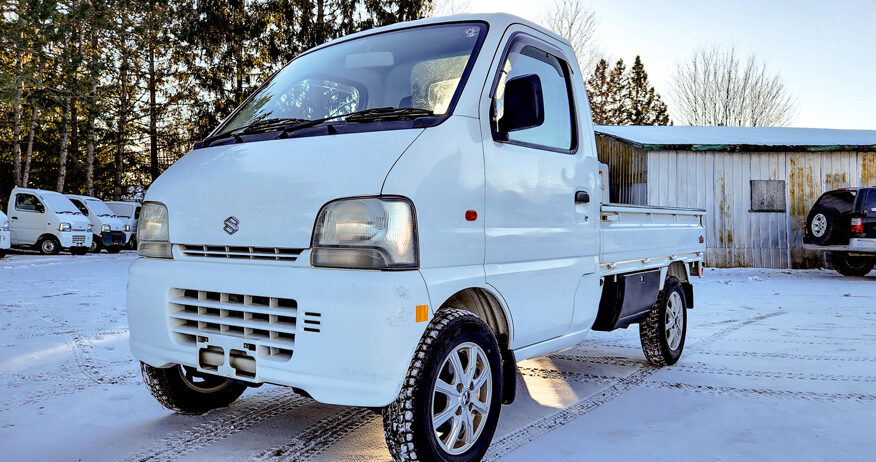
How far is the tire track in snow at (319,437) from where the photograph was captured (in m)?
3.23

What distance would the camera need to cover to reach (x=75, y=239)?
19.5m

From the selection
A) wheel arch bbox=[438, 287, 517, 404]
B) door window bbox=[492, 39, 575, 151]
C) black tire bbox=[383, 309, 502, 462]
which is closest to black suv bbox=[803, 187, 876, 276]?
door window bbox=[492, 39, 575, 151]

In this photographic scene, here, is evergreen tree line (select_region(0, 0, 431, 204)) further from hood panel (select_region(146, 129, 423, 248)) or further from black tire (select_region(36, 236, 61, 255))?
hood panel (select_region(146, 129, 423, 248))

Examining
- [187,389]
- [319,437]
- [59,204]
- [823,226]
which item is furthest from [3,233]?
[823,226]

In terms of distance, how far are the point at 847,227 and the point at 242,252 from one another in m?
15.2

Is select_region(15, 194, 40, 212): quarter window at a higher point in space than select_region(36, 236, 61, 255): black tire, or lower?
higher

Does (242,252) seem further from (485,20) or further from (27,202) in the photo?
(27,202)

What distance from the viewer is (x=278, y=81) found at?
3.97 m

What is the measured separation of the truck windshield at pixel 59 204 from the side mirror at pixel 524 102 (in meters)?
19.9

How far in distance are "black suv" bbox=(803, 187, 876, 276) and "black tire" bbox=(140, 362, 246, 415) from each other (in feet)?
47.1

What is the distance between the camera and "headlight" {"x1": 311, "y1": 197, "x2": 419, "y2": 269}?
8.65 ft

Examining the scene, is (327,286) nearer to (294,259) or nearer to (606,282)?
(294,259)

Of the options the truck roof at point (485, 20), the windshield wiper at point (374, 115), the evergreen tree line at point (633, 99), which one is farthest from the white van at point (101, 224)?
the evergreen tree line at point (633, 99)

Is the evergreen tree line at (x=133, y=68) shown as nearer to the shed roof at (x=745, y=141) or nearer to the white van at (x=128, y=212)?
the white van at (x=128, y=212)
